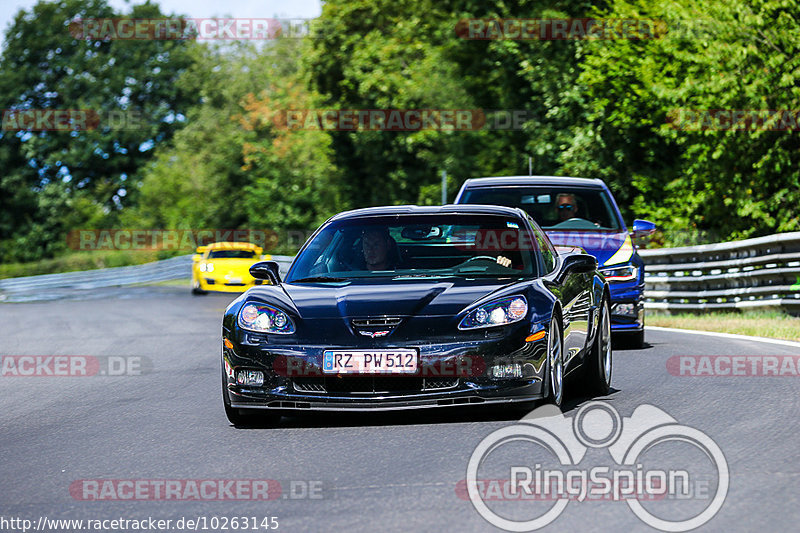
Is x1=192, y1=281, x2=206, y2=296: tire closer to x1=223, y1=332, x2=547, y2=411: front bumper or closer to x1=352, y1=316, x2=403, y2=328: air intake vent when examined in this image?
x1=223, y1=332, x2=547, y2=411: front bumper

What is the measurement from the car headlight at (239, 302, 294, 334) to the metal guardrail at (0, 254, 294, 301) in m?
40.4

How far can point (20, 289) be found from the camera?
48.2 meters

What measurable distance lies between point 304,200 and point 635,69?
120 ft

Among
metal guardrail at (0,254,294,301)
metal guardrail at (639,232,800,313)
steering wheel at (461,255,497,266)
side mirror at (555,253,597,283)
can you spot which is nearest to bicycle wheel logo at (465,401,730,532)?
side mirror at (555,253,597,283)

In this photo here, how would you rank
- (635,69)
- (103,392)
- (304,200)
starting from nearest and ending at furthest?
(103,392) → (635,69) → (304,200)

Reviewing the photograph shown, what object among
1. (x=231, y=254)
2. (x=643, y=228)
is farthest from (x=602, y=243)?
(x=231, y=254)

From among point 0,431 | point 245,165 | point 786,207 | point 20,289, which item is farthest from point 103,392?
point 245,165

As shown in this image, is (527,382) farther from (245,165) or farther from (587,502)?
(245,165)

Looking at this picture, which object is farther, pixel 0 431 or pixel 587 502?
pixel 0 431

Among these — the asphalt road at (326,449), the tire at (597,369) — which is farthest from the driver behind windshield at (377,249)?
the tire at (597,369)

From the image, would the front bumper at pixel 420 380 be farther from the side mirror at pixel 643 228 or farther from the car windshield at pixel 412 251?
the side mirror at pixel 643 228

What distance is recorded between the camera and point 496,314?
7867mm

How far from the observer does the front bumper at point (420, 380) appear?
25.2 ft

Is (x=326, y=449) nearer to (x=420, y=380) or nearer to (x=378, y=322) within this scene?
(x=420, y=380)
